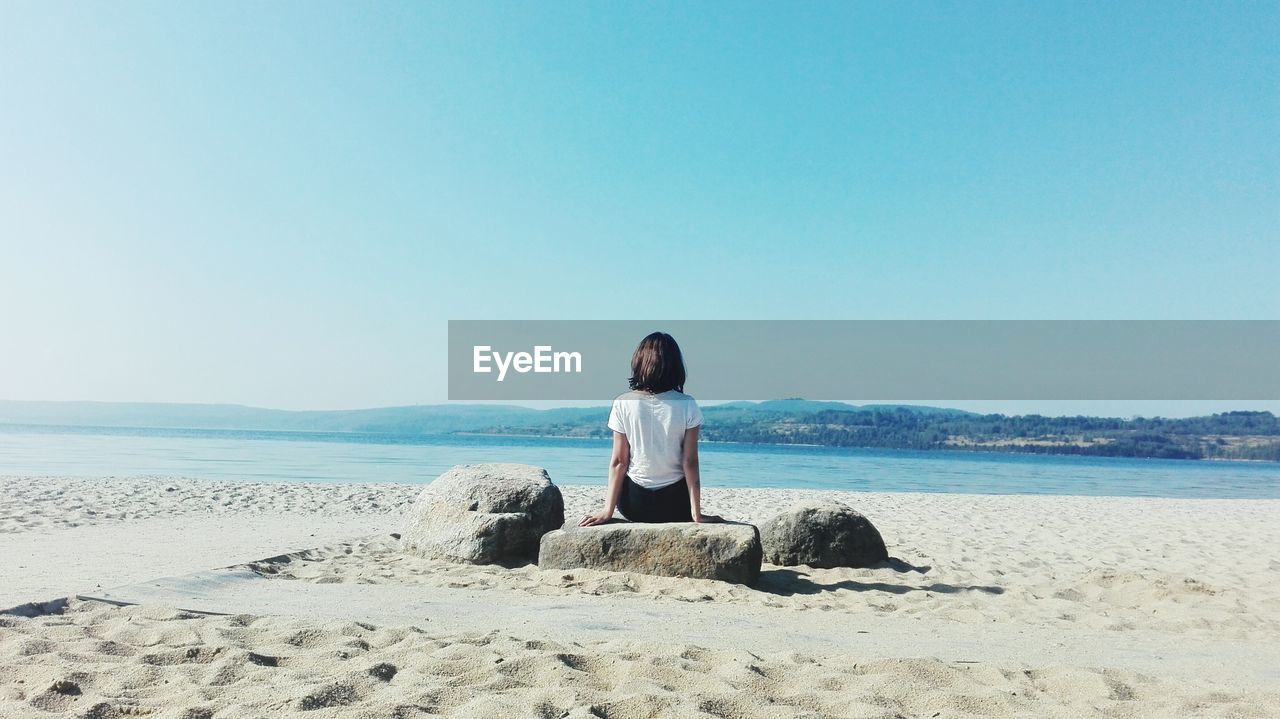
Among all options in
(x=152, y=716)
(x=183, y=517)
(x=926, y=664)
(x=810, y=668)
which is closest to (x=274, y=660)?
(x=152, y=716)

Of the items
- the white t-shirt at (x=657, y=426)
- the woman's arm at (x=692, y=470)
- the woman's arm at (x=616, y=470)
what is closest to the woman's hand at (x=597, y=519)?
the woman's arm at (x=616, y=470)

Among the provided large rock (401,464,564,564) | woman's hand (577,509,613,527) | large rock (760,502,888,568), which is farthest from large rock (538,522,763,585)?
large rock (760,502,888,568)

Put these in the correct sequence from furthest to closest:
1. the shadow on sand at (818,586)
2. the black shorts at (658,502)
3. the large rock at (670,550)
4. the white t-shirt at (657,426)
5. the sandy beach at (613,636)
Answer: the black shorts at (658,502) < the shadow on sand at (818,586) < the white t-shirt at (657,426) < the large rock at (670,550) < the sandy beach at (613,636)

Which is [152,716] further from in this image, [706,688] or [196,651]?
[706,688]

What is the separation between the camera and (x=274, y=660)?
3570 millimetres

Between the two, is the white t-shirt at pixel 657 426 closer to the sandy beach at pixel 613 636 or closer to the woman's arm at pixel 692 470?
the woman's arm at pixel 692 470

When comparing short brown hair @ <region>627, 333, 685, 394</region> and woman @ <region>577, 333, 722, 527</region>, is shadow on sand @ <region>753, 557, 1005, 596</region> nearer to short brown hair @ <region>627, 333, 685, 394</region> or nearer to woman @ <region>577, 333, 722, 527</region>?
woman @ <region>577, 333, 722, 527</region>

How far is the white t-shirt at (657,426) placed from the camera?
19.8 feet

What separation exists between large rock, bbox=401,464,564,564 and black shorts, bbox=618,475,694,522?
126cm

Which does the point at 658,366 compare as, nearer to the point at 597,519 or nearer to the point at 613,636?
the point at 597,519

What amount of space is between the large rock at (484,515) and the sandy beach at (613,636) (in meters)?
0.25

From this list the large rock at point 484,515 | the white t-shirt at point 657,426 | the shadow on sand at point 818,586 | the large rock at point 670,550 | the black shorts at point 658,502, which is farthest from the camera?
the large rock at point 484,515

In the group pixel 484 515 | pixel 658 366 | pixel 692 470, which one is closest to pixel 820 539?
pixel 692 470

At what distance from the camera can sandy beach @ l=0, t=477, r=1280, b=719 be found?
314cm
